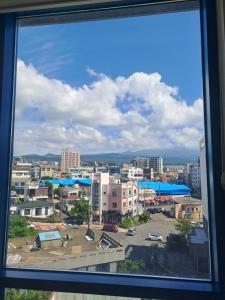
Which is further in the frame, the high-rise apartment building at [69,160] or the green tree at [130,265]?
the high-rise apartment building at [69,160]

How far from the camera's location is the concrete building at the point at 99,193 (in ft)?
3.87

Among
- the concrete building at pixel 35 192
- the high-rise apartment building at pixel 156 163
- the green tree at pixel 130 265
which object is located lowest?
the green tree at pixel 130 265

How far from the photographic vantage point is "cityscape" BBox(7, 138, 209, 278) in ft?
3.60

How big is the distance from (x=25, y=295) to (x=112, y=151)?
2.40 feet

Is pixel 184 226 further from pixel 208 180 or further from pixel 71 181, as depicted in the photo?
pixel 71 181

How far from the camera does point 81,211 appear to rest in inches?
47.0

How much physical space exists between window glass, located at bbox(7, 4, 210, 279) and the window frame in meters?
0.04

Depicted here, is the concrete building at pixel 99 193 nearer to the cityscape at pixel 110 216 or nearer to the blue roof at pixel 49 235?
the cityscape at pixel 110 216

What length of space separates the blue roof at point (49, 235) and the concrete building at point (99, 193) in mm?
177

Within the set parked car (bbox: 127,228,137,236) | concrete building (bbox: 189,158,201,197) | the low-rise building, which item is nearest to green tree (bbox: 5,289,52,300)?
parked car (bbox: 127,228,137,236)

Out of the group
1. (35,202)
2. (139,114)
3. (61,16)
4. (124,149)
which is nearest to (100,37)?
(61,16)

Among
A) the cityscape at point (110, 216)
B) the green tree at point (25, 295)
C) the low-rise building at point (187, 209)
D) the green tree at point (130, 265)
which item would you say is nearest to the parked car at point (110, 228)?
the cityscape at point (110, 216)

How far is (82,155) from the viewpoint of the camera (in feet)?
4.02

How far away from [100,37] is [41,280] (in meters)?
1.11
